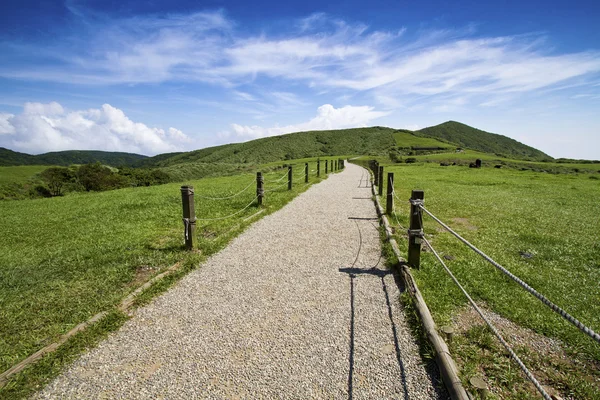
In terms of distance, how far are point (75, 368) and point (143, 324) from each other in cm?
95

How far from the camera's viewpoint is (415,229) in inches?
232

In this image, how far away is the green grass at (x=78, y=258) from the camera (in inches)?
167

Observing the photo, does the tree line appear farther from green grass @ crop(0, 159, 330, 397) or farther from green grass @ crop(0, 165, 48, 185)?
green grass @ crop(0, 159, 330, 397)

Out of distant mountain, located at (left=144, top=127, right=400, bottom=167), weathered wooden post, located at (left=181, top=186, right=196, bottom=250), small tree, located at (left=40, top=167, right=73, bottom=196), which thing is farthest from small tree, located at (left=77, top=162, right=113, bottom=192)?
distant mountain, located at (left=144, top=127, right=400, bottom=167)

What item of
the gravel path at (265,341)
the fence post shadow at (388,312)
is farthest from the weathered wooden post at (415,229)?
the gravel path at (265,341)

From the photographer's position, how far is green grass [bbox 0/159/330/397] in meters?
4.24

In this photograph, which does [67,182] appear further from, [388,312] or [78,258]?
[388,312]

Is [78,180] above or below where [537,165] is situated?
below

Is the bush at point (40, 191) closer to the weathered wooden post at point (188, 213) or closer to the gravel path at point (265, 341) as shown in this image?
the weathered wooden post at point (188, 213)

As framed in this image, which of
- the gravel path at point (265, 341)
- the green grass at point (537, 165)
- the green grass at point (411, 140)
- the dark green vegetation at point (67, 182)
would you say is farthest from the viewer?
the green grass at point (411, 140)

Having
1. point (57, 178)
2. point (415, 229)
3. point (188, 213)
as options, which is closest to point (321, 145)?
point (57, 178)

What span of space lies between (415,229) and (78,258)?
24.7 ft

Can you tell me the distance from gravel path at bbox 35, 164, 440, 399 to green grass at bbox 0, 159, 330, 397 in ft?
2.18

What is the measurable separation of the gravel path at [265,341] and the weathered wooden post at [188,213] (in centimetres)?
93
